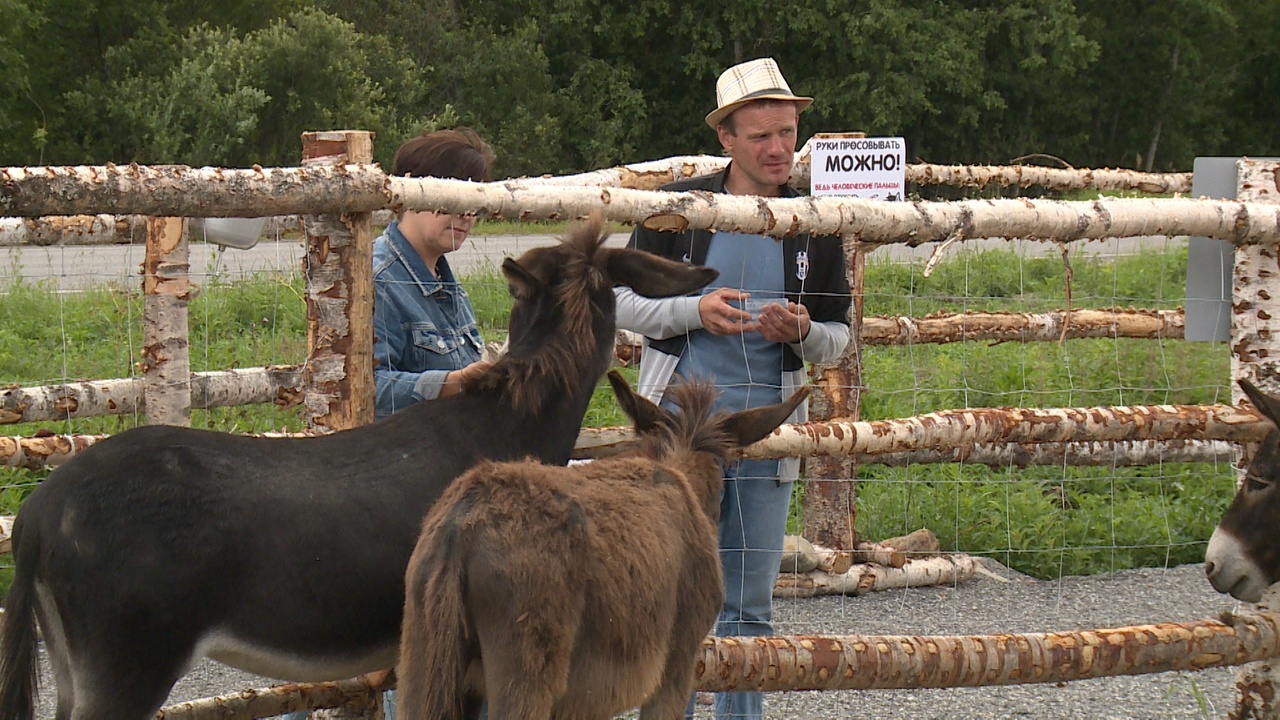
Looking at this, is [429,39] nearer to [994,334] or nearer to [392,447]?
[994,334]

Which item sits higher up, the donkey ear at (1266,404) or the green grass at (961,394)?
the donkey ear at (1266,404)

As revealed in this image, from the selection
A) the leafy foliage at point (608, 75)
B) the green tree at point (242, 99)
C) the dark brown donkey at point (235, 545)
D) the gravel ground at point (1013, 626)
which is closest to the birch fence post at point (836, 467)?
the gravel ground at point (1013, 626)

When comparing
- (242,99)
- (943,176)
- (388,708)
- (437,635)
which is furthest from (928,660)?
(242,99)

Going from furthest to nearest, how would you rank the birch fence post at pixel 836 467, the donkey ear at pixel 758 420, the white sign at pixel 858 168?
the birch fence post at pixel 836 467, the white sign at pixel 858 168, the donkey ear at pixel 758 420

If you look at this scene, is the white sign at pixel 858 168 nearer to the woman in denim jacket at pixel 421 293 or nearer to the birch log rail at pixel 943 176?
the birch log rail at pixel 943 176

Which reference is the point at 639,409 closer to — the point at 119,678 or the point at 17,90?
the point at 119,678

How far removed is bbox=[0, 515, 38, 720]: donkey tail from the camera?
119 inches

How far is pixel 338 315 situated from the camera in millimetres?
3670

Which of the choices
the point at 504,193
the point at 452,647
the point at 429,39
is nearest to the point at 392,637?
the point at 452,647

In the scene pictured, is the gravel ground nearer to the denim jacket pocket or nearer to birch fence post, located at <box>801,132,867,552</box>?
birch fence post, located at <box>801,132,867,552</box>

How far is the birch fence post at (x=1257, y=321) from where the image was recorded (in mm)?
4945

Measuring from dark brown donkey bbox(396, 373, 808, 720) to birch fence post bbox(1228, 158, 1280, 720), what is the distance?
9.45 ft

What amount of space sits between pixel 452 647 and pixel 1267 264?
12.7 feet

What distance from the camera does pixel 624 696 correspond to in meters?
3.03
